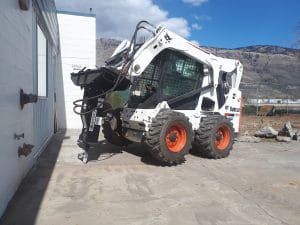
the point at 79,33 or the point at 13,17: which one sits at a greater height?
the point at 79,33

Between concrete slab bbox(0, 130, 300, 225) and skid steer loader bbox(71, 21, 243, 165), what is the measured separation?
536 mm

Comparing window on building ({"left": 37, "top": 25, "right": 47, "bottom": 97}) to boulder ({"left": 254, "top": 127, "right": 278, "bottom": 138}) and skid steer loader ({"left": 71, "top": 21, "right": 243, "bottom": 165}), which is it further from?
boulder ({"left": 254, "top": 127, "right": 278, "bottom": 138})

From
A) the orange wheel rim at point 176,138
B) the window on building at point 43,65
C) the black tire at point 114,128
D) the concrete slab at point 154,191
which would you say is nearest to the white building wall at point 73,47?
the window on building at point 43,65

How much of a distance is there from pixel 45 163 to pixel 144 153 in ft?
8.22

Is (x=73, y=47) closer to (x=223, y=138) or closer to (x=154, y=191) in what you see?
(x=223, y=138)

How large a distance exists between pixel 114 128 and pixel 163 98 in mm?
1394

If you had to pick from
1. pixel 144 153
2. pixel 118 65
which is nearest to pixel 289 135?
pixel 144 153

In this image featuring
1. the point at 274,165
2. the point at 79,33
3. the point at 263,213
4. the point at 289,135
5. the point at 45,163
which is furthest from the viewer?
the point at 79,33

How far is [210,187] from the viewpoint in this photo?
630cm

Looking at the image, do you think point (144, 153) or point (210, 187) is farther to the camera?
point (144, 153)

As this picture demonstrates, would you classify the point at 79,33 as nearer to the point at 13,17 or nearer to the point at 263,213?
the point at 13,17

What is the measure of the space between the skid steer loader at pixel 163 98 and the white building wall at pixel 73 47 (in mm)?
6345

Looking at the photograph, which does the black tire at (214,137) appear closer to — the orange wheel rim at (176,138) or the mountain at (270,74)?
the orange wheel rim at (176,138)

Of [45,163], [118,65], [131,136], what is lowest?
[45,163]
